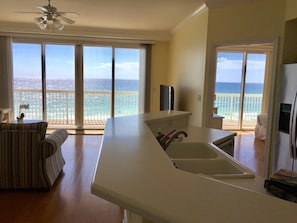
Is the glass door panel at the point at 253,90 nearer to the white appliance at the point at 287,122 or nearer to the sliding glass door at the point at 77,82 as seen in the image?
the sliding glass door at the point at 77,82

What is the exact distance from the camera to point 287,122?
318 cm

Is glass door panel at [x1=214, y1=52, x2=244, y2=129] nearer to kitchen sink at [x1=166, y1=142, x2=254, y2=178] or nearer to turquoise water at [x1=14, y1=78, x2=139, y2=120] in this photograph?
turquoise water at [x1=14, y1=78, x2=139, y2=120]

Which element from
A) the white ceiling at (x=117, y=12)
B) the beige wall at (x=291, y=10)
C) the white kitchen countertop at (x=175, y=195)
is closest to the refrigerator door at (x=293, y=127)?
the beige wall at (x=291, y=10)

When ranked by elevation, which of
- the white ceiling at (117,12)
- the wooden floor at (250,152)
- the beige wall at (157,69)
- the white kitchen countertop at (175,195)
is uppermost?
the white ceiling at (117,12)

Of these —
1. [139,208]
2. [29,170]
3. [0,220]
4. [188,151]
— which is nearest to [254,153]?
[188,151]

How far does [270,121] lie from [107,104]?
15.5ft

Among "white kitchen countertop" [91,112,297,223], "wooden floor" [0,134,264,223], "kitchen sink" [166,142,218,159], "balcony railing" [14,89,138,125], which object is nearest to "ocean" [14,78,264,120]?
"balcony railing" [14,89,138,125]

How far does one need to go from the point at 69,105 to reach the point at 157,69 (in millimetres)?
2649

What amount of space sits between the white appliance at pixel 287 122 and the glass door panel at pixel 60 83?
522 centimetres

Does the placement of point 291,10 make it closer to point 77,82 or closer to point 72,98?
point 77,82

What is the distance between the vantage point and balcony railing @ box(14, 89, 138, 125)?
22.7 ft

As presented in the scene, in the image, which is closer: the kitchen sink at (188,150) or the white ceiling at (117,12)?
the kitchen sink at (188,150)

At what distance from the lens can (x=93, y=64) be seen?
6.91 metres

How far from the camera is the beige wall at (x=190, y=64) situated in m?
4.34
